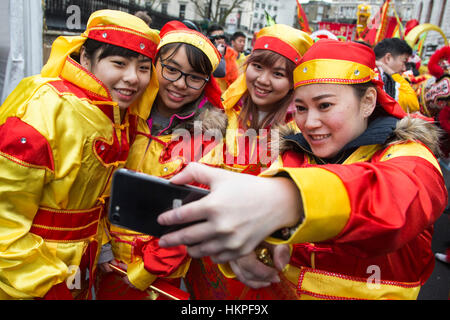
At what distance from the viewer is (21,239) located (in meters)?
1.44

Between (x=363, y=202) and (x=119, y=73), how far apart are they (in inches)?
54.4

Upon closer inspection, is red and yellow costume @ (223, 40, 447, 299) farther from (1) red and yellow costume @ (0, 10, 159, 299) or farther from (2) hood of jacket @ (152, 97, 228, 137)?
(1) red and yellow costume @ (0, 10, 159, 299)

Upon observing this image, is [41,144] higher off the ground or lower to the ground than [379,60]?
lower

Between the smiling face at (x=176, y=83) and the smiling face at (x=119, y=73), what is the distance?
0.97 ft

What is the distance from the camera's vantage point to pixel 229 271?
46.3 inches

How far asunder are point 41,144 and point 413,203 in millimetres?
1353

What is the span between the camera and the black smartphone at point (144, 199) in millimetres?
792

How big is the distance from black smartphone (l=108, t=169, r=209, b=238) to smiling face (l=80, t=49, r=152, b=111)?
98cm

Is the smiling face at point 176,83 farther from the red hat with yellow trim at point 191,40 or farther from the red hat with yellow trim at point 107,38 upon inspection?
the red hat with yellow trim at point 107,38

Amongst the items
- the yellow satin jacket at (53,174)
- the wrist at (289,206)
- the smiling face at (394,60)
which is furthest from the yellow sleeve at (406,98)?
the wrist at (289,206)

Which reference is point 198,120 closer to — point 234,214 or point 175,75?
point 175,75
